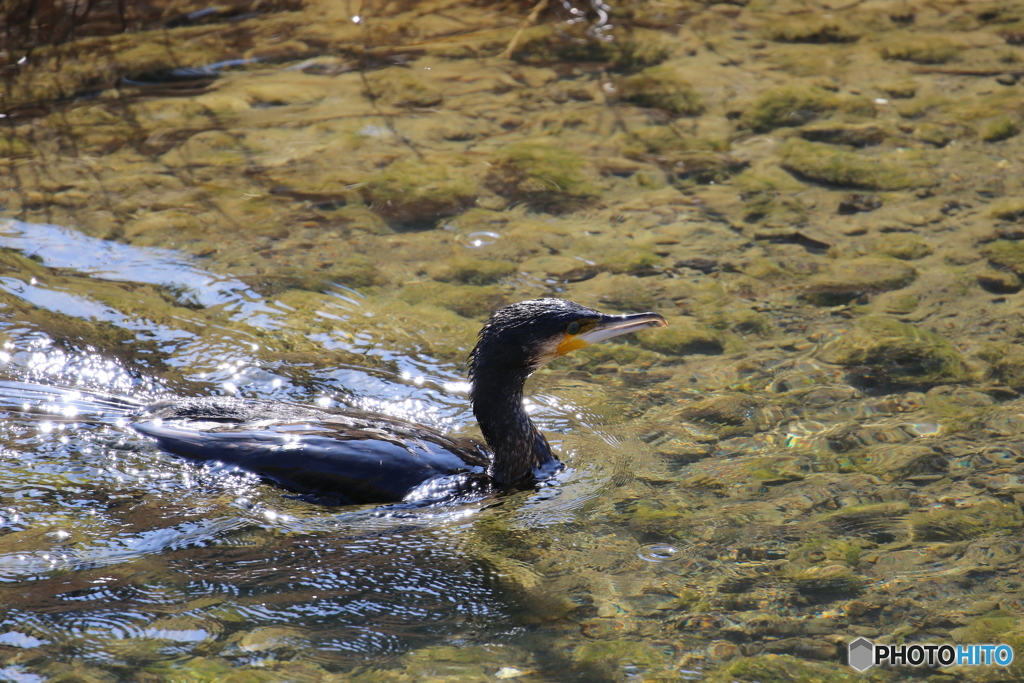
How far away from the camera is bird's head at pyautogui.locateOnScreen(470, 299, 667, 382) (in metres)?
4.61

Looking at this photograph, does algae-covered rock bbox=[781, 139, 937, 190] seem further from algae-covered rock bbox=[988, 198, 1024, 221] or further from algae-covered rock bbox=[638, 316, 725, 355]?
algae-covered rock bbox=[638, 316, 725, 355]

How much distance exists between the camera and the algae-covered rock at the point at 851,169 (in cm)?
739

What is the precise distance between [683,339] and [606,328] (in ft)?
4.02

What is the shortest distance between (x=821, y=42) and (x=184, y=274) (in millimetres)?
6633

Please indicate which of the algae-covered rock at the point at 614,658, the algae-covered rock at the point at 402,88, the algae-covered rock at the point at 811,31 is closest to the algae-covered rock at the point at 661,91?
the algae-covered rock at the point at 811,31

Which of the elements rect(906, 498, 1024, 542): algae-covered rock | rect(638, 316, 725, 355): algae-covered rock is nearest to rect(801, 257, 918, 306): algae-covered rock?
rect(638, 316, 725, 355): algae-covered rock

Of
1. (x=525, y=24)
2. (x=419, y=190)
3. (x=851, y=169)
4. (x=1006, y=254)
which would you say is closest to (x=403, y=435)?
(x=419, y=190)

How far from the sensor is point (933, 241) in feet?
21.7

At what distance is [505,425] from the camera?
469 cm

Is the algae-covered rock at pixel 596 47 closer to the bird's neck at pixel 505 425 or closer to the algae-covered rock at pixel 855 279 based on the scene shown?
the algae-covered rock at pixel 855 279

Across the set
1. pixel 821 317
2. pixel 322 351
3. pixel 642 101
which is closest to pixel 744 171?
pixel 642 101

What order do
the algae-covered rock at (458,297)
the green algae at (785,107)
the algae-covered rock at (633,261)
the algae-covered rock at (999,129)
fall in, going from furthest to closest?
the green algae at (785,107) < the algae-covered rock at (999,129) < the algae-covered rock at (633,261) < the algae-covered rock at (458,297)

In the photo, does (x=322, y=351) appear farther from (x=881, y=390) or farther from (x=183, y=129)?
(x=183, y=129)

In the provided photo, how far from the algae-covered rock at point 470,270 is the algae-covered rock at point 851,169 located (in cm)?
265
